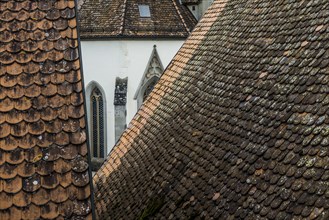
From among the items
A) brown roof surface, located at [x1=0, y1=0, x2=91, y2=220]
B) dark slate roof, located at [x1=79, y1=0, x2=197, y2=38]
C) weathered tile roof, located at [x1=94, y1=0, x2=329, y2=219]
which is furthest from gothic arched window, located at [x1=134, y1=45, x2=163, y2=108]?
brown roof surface, located at [x1=0, y1=0, x2=91, y2=220]

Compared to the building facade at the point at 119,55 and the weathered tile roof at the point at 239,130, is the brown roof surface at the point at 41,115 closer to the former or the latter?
the weathered tile roof at the point at 239,130

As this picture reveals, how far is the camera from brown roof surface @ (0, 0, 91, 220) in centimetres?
518

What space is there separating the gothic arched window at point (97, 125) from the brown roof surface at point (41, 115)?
19269 millimetres

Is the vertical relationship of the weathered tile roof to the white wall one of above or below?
above

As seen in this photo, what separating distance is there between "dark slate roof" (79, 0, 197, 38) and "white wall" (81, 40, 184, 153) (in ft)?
1.09

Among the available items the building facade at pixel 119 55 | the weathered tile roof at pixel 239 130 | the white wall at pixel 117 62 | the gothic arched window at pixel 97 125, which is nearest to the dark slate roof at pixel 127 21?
the building facade at pixel 119 55

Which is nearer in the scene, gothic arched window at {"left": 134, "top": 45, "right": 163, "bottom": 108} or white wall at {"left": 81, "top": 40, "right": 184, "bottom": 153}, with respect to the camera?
white wall at {"left": 81, "top": 40, "right": 184, "bottom": 153}

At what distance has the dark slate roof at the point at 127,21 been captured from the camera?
2455 centimetres

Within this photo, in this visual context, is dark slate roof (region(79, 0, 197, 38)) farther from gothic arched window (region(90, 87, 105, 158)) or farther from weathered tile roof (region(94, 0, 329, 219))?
weathered tile roof (region(94, 0, 329, 219))

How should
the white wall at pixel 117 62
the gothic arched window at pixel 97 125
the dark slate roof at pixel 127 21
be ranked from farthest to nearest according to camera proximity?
the gothic arched window at pixel 97 125, the white wall at pixel 117 62, the dark slate roof at pixel 127 21

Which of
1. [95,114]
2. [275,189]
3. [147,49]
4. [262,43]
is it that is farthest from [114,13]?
[275,189]

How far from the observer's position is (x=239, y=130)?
8.09 m

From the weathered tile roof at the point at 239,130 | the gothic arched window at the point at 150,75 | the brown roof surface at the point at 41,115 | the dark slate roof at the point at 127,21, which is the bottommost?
the gothic arched window at the point at 150,75

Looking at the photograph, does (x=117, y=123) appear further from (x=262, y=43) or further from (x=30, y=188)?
(x=30, y=188)
